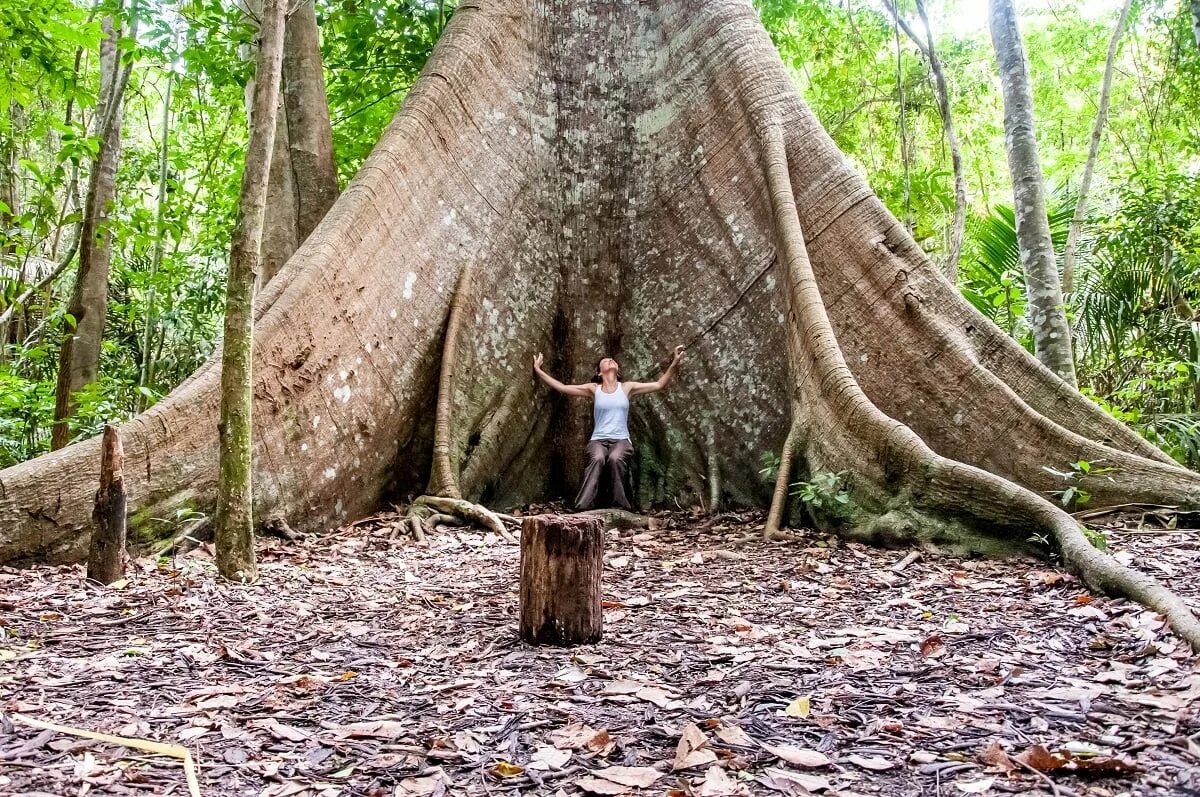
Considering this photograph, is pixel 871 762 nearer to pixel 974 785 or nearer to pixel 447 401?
pixel 974 785

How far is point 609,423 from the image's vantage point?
6.32m

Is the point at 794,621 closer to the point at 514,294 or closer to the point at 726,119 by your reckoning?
the point at 514,294

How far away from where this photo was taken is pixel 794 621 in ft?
11.4

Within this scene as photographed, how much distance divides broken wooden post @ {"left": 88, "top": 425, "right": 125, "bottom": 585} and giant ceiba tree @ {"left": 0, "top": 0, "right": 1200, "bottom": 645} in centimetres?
51

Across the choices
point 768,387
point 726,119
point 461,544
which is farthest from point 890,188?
point 461,544

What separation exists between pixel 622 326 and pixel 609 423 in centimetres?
83

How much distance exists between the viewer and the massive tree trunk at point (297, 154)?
6.63 metres

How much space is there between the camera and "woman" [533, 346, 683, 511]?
20.4 ft

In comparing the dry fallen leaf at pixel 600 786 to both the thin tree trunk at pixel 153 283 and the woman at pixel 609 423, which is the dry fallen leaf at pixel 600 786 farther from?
the thin tree trunk at pixel 153 283

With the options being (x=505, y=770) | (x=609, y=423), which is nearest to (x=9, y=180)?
(x=609, y=423)

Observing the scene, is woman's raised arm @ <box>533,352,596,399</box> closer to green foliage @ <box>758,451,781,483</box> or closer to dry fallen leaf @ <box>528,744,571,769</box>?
green foliage @ <box>758,451,781,483</box>

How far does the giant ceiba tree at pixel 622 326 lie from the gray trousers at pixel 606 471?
1.10 feet

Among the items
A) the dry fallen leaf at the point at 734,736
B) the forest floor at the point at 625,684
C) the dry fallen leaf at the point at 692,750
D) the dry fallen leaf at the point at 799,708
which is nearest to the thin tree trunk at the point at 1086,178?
the forest floor at the point at 625,684

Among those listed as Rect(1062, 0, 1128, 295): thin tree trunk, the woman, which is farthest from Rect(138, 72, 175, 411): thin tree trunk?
Rect(1062, 0, 1128, 295): thin tree trunk
